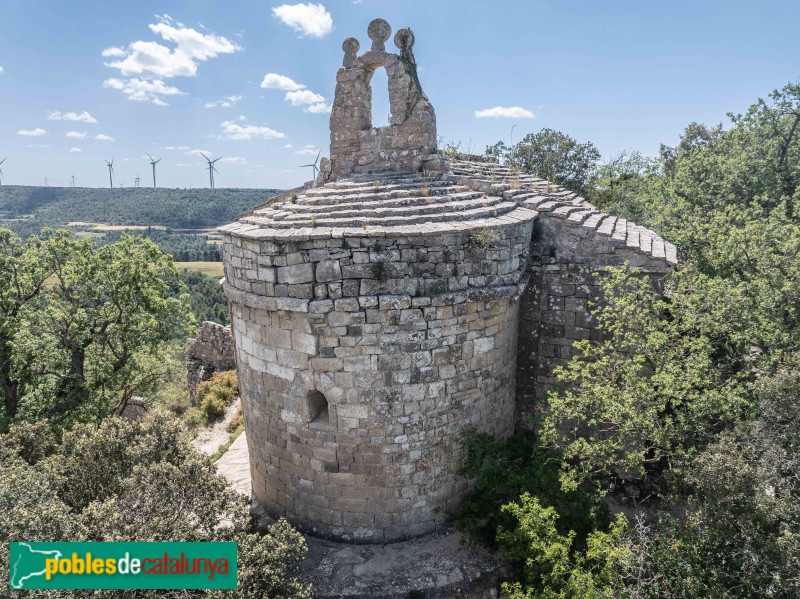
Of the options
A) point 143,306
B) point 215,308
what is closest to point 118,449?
point 143,306

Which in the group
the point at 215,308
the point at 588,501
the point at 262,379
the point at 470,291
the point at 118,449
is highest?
the point at 470,291

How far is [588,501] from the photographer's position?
23.3 feet

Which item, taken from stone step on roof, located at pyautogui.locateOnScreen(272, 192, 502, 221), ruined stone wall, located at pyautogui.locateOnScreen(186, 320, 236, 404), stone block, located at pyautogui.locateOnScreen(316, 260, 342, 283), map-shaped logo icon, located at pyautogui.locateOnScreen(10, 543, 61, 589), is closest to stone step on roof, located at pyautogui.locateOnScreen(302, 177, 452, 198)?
stone step on roof, located at pyautogui.locateOnScreen(272, 192, 502, 221)

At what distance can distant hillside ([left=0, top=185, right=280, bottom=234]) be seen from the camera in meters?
107

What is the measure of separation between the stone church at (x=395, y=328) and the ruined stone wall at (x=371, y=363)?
0.02m

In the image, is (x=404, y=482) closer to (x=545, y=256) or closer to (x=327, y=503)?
A: (x=327, y=503)

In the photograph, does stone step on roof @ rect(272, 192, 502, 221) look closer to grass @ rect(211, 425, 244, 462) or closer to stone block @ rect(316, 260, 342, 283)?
stone block @ rect(316, 260, 342, 283)

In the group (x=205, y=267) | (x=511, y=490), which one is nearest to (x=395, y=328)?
(x=511, y=490)

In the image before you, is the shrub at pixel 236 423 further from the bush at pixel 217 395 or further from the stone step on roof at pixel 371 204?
the stone step on roof at pixel 371 204

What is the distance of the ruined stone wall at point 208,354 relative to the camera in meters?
17.2

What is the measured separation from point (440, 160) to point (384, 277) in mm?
3707

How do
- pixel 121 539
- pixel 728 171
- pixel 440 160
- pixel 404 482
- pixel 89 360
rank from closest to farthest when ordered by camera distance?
1. pixel 121 539
2. pixel 404 482
3. pixel 440 160
4. pixel 89 360
5. pixel 728 171

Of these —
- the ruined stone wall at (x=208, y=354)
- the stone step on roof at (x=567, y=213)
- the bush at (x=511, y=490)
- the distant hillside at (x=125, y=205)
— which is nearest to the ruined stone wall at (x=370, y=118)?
the stone step on roof at (x=567, y=213)

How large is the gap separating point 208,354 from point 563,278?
13.6m
